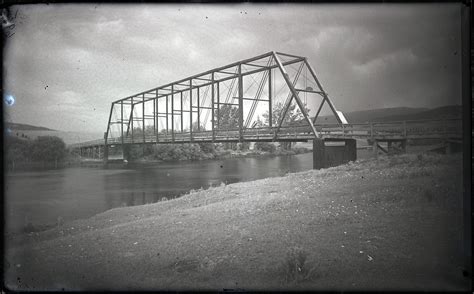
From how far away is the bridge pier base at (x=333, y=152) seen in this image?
10.1 meters

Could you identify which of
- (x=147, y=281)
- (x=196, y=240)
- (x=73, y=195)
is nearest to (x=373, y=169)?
(x=196, y=240)

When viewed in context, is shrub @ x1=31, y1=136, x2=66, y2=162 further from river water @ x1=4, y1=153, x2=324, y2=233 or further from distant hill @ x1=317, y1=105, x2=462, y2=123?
distant hill @ x1=317, y1=105, x2=462, y2=123

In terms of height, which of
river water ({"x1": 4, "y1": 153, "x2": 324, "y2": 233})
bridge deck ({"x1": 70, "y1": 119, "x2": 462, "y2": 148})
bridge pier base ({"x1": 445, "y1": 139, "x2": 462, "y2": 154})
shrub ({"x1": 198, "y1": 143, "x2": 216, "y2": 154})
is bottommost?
river water ({"x1": 4, "y1": 153, "x2": 324, "y2": 233})

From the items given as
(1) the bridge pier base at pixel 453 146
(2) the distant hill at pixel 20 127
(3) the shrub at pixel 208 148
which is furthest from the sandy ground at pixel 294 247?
(3) the shrub at pixel 208 148

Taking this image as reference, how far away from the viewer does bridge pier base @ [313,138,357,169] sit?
1013 cm

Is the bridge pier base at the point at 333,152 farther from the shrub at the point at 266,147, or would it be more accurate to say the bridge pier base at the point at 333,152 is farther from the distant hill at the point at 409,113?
the shrub at the point at 266,147

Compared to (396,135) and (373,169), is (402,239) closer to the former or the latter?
(373,169)

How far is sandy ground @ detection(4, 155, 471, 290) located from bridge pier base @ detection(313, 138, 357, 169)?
3.75 m

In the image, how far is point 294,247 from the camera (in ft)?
14.5

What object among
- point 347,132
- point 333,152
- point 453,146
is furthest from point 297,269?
point 333,152

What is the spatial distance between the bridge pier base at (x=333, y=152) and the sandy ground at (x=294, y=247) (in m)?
3.75

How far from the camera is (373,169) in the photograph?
7.63 m

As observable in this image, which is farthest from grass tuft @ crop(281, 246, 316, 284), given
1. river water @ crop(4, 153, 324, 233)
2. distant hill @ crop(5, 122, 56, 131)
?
distant hill @ crop(5, 122, 56, 131)

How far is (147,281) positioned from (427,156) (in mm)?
5901
